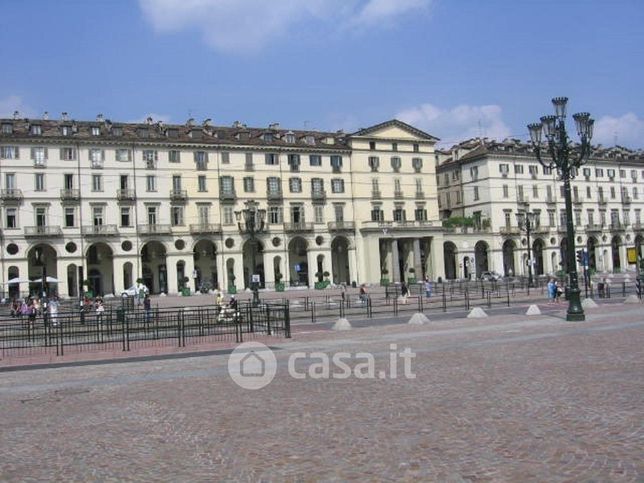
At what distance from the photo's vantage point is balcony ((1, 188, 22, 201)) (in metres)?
60.0

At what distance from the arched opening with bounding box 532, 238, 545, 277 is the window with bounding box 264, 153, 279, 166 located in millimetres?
34712

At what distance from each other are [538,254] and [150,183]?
160 ft

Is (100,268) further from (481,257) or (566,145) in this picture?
(566,145)

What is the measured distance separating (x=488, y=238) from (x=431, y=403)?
73650mm

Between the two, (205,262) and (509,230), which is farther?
(509,230)

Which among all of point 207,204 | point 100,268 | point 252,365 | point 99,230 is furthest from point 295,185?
point 252,365

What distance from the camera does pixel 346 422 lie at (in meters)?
9.35

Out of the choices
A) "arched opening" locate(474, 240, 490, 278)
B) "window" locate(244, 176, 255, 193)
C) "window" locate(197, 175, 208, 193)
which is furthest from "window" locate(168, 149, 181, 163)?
"arched opening" locate(474, 240, 490, 278)

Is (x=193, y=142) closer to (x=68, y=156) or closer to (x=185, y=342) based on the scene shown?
(x=68, y=156)

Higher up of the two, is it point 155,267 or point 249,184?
point 249,184

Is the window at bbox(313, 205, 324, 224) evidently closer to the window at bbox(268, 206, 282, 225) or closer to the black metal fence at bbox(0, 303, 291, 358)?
the window at bbox(268, 206, 282, 225)

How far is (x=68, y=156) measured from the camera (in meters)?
62.8

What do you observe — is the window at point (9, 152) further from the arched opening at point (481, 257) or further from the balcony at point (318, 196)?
the arched opening at point (481, 257)

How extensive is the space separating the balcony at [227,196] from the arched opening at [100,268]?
11.9 meters
